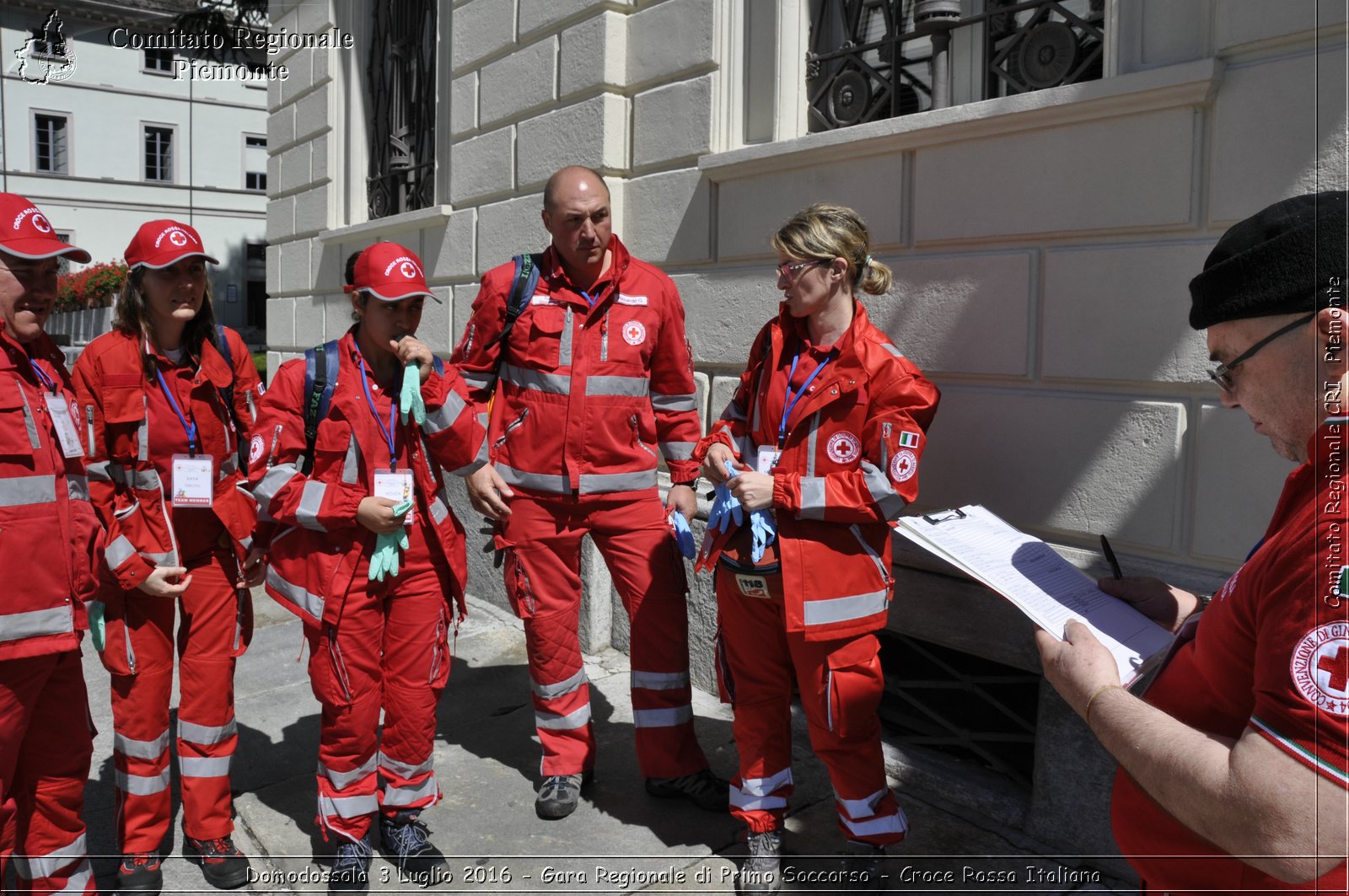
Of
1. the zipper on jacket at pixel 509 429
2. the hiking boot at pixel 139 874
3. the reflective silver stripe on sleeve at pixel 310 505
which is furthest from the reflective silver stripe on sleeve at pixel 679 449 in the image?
the hiking boot at pixel 139 874

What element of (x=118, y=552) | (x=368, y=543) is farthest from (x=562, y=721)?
(x=118, y=552)

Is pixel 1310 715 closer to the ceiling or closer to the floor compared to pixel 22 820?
closer to the ceiling

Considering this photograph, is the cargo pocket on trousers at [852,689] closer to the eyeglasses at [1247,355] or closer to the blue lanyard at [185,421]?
the eyeglasses at [1247,355]

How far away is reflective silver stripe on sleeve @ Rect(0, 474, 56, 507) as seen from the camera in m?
2.58

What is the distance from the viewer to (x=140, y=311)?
328cm

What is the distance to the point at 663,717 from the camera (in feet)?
12.4

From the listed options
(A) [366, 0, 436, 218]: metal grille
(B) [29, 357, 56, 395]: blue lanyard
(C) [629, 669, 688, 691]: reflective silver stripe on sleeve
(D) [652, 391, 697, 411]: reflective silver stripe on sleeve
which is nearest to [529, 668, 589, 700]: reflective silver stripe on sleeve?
(C) [629, 669, 688, 691]: reflective silver stripe on sleeve

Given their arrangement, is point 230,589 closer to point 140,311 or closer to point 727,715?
point 140,311

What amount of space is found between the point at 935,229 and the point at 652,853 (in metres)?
2.58

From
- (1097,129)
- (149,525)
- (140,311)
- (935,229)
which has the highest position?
(1097,129)

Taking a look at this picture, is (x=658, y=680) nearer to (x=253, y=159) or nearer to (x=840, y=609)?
(x=840, y=609)

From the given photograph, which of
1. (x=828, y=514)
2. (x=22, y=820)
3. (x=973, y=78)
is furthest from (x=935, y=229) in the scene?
(x=22, y=820)

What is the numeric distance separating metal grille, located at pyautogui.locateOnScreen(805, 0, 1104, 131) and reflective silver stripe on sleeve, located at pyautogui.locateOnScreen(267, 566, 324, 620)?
9.99 feet

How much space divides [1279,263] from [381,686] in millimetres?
2833
